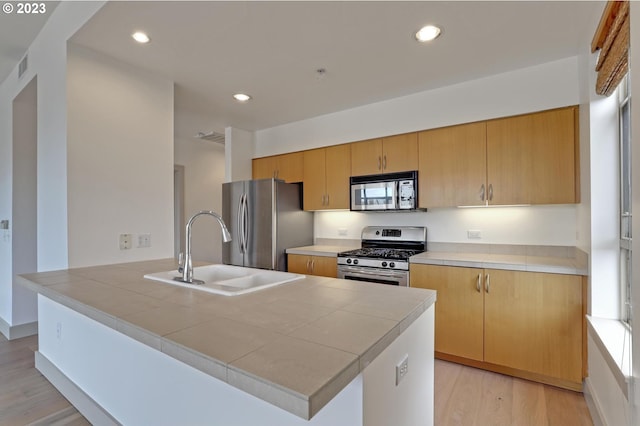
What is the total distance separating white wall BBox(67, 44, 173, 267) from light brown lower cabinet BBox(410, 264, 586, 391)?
2.39 metres

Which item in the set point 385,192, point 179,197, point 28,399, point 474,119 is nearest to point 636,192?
point 474,119

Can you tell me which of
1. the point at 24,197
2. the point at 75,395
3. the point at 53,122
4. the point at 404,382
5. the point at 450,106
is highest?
the point at 450,106

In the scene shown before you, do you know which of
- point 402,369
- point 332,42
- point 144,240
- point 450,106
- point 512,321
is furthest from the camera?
point 450,106

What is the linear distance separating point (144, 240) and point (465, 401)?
275 centimetres

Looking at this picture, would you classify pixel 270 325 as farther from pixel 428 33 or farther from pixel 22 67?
pixel 22 67

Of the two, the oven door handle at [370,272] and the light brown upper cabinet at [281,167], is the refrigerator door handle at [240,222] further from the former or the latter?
the oven door handle at [370,272]

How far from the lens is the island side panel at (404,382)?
0.93 metres

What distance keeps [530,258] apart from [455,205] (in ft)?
2.41

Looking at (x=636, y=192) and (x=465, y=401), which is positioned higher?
(x=636, y=192)

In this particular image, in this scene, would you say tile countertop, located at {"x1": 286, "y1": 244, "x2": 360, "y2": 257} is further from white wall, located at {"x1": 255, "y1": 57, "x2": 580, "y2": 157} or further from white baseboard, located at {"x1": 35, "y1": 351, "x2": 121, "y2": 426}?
white baseboard, located at {"x1": 35, "y1": 351, "x2": 121, "y2": 426}

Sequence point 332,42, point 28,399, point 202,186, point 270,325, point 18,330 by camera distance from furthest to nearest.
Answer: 1. point 202,186
2. point 18,330
3. point 332,42
4. point 28,399
5. point 270,325

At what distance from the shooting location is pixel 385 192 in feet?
10.8

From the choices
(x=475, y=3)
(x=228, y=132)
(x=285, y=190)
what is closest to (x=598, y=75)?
(x=475, y=3)

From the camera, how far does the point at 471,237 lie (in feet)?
10.0
